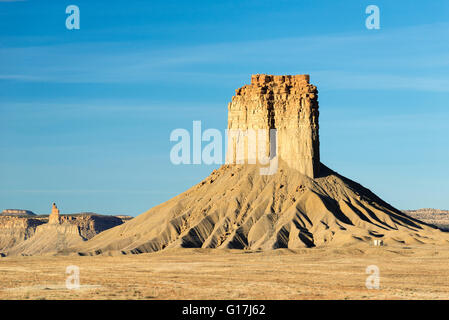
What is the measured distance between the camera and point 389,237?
11125 cm

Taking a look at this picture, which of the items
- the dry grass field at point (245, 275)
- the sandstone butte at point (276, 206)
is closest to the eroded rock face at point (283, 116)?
the sandstone butte at point (276, 206)

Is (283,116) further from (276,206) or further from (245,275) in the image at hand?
(245,275)

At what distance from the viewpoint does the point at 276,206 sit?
121 meters

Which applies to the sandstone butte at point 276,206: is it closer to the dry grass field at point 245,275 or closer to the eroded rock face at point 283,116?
the eroded rock face at point 283,116

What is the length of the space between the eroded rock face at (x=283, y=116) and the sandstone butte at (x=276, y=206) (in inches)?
6.3

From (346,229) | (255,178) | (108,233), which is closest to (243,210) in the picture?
(255,178)

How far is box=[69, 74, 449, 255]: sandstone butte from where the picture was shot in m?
114

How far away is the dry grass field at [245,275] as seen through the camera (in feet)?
185

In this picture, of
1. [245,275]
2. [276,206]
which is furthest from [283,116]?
[245,275]

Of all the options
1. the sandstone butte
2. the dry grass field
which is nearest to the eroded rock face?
the sandstone butte

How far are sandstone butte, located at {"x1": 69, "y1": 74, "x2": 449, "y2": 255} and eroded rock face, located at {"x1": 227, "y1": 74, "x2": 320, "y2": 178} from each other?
0.16m

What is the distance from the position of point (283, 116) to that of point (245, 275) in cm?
6107

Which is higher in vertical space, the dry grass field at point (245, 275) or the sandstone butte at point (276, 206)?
the sandstone butte at point (276, 206)
